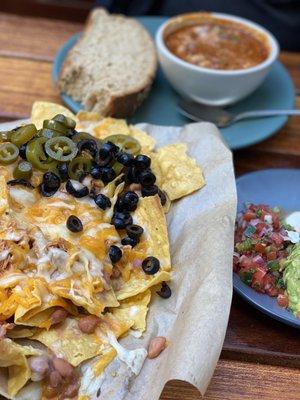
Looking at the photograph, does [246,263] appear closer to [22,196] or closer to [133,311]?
[133,311]

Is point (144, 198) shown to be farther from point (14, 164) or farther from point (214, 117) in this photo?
point (214, 117)

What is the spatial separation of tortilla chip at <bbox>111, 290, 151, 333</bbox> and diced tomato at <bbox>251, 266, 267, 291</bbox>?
0.96ft

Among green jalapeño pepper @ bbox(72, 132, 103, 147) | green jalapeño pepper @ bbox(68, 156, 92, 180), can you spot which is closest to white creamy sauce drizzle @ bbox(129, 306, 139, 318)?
green jalapeño pepper @ bbox(68, 156, 92, 180)

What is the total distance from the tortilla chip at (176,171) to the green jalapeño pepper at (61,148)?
1.00 feet

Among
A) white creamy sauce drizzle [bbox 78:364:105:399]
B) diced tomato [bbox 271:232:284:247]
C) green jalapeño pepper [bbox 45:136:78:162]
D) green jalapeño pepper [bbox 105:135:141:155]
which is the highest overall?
green jalapeño pepper [bbox 45:136:78:162]

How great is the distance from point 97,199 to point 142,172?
0.19 meters

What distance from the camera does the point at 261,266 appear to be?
1.69 meters

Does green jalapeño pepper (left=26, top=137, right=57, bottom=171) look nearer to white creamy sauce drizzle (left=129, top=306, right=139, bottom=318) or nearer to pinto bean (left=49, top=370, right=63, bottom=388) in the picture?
white creamy sauce drizzle (left=129, top=306, right=139, bottom=318)

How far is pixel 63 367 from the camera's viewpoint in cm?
139

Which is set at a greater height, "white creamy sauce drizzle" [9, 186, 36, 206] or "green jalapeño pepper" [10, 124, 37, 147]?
"green jalapeño pepper" [10, 124, 37, 147]

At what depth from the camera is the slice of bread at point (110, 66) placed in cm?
234

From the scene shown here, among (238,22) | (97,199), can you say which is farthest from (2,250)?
(238,22)

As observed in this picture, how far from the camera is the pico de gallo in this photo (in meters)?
1.67

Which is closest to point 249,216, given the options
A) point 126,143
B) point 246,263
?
point 246,263
